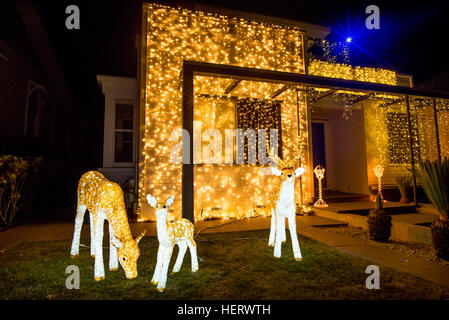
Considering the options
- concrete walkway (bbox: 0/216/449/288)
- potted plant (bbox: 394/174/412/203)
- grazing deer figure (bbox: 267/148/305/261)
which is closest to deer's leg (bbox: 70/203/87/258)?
concrete walkway (bbox: 0/216/449/288)

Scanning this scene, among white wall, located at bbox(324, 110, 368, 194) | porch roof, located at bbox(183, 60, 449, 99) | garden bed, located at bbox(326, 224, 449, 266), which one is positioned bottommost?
garden bed, located at bbox(326, 224, 449, 266)

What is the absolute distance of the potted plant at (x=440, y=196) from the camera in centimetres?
376

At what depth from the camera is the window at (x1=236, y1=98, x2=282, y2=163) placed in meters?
7.53

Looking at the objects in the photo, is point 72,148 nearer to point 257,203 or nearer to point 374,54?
point 257,203

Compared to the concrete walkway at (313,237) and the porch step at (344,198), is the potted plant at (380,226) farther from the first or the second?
the porch step at (344,198)

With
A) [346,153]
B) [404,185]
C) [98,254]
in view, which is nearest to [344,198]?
[404,185]

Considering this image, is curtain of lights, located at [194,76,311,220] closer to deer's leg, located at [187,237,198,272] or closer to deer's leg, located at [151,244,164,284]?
deer's leg, located at [187,237,198,272]

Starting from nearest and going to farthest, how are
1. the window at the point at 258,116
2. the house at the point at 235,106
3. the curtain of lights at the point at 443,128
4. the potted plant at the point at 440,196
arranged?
the potted plant at the point at 440,196
the house at the point at 235,106
the window at the point at 258,116
the curtain of lights at the point at 443,128

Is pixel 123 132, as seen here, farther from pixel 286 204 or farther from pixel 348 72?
pixel 348 72

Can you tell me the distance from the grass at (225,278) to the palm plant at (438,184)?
72.4 inches

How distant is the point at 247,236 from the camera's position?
4.94 metres

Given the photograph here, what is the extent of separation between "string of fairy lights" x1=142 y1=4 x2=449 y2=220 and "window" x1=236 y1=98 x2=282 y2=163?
5cm

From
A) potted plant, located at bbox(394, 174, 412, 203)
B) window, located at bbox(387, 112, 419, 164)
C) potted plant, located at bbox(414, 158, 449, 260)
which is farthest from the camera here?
window, located at bbox(387, 112, 419, 164)

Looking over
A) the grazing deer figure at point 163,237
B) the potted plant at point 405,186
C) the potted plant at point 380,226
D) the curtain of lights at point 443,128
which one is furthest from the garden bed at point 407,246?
the curtain of lights at point 443,128
